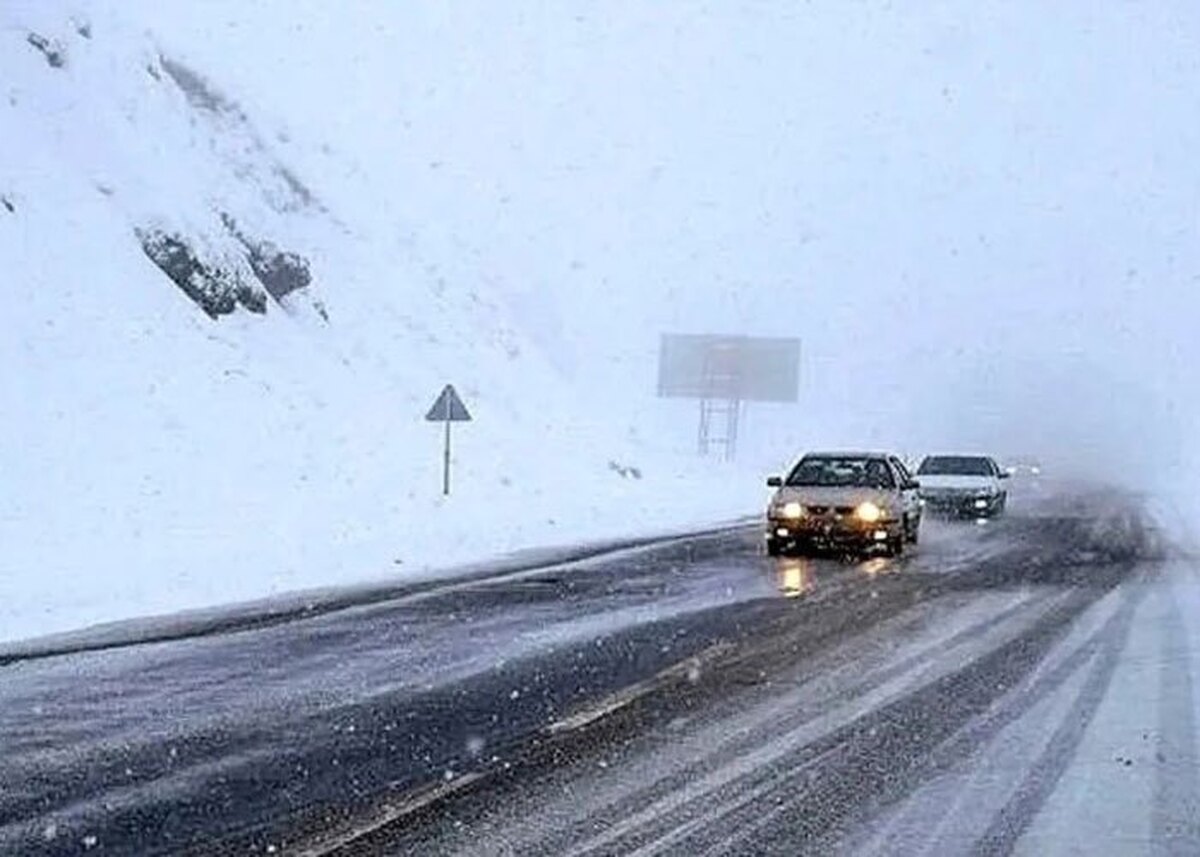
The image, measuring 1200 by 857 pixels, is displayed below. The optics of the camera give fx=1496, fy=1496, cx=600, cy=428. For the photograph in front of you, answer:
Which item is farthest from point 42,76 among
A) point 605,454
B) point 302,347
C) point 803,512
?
point 803,512

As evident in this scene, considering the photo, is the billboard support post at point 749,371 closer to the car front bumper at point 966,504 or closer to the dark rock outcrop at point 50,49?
the car front bumper at point 966,504

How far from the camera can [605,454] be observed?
46.5 m

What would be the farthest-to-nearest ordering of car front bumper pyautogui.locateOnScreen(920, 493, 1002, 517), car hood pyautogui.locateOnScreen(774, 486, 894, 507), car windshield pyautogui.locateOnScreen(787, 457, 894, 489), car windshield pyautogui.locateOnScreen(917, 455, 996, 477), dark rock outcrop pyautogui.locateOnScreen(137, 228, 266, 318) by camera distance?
A: car windshield pyautogui.locateOnScreen(917, 455, 996, 477) < car front bumper pyautogui.locateOnScreen(920, 493, 1002, 517) < dark rock outcrop pyautogui.locateOnScreen(137, 228, 266, 318) < car windshield pyautogui.locateOnScreen(787, 457, 894, 489) < car hood pyautogui.locateOnScreen(774, 486, 894, 507)

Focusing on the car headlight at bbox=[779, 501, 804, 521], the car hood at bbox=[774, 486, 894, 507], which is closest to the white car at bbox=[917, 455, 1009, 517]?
the car hood at bbox=[774, 486, 894, 507]

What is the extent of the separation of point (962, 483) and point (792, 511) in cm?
1476

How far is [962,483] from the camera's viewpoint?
117ft

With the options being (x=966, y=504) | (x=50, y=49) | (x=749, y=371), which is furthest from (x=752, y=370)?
(x=50, y=49)

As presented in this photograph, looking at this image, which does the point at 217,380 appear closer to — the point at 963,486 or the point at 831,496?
the point at 831,496

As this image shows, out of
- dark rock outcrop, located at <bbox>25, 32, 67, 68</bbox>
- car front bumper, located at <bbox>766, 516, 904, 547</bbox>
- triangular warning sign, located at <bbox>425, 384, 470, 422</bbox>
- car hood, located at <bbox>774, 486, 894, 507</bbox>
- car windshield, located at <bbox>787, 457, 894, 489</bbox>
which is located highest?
dark rock outcrop, located at <bbox>25, 32, 67, 68</bbox>

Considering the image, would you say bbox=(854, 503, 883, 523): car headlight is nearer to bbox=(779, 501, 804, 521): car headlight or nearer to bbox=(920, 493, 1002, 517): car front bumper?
bbox=(779, 501, 804, 521): car headlight

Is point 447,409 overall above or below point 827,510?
above

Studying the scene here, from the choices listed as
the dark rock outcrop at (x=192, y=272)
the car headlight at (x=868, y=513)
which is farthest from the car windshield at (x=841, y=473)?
the dark rock outcrop at (x=192, y=272)

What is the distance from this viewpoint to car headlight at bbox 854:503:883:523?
72.4 ft

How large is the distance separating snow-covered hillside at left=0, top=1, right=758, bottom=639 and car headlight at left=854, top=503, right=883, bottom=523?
5.39 m
